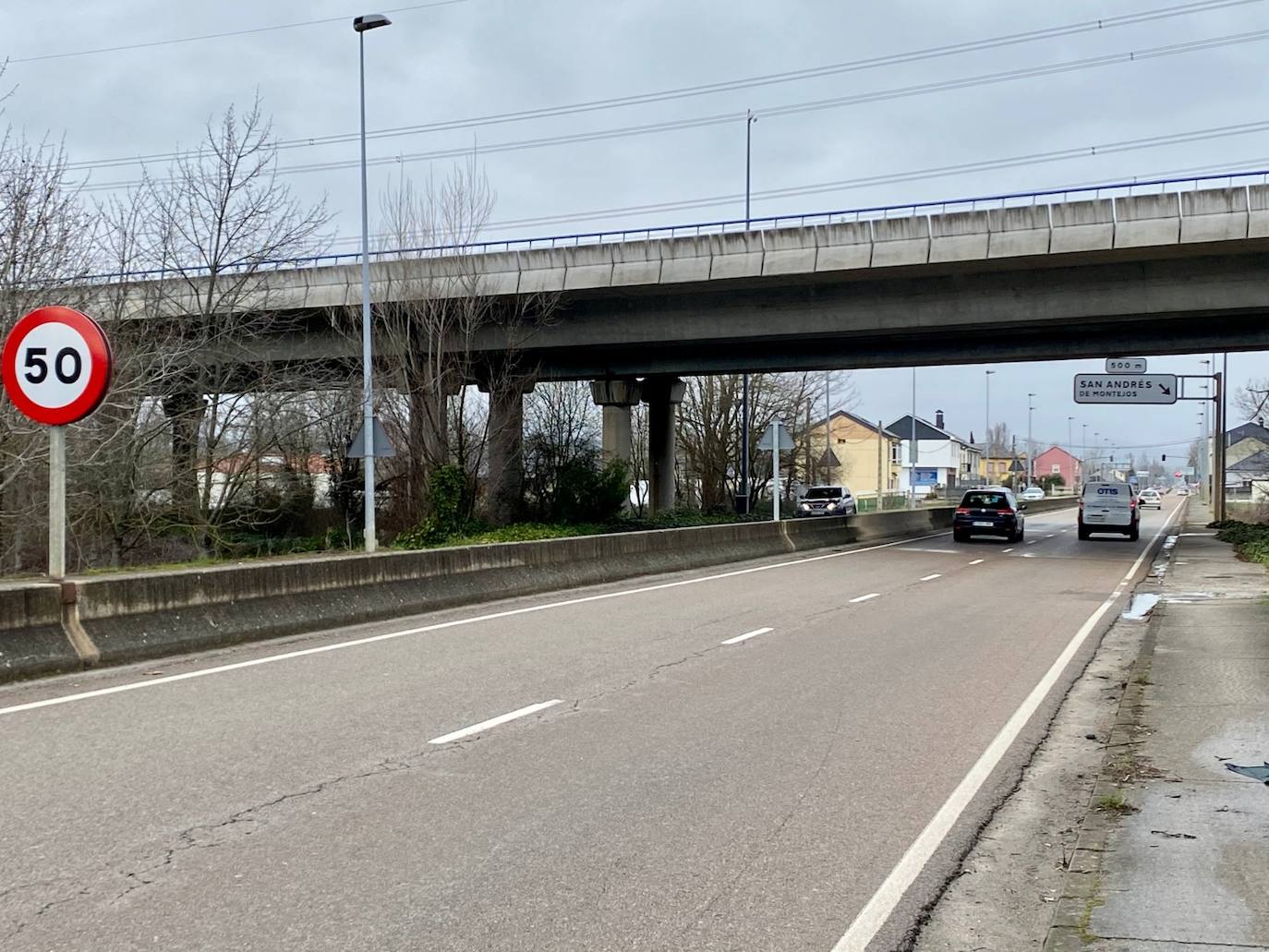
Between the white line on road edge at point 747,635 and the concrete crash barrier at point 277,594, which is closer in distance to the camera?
the concrete crash barrier at point 277,594

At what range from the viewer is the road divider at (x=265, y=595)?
31.4 ft

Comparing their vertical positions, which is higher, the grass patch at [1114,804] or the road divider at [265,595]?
the road divider at [265,595]

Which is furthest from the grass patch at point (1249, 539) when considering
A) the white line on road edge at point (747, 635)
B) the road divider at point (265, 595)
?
the white line on road edge at point (747, 635)

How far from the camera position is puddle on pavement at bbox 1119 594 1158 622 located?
16.4 metres

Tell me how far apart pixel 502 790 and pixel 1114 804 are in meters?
3.31

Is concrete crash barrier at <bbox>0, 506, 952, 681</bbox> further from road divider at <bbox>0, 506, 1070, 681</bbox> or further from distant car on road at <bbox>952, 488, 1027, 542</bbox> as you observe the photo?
distant car on road at <bbox>952, 488, 1027, 542</bbox>

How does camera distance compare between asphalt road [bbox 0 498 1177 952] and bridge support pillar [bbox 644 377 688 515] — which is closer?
asphalt road [bbox 0 498 1177 952]

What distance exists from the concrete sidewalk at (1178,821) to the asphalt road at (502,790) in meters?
0.61

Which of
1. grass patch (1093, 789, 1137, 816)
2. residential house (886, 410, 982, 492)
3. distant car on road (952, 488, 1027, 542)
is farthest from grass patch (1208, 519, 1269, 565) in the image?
residential house (886, 410, 982, 492)

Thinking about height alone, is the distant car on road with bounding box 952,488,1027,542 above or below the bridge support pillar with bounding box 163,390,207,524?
below

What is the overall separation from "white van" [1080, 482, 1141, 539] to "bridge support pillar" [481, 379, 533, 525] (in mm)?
20415

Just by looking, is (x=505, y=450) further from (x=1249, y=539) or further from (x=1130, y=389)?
(x=1130, y=389)

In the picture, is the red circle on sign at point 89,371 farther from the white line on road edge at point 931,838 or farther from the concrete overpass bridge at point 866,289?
the concrete overpass bridge at point 866,289

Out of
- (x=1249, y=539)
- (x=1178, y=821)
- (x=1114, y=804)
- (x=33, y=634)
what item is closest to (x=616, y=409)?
(x=1249, y=539)
